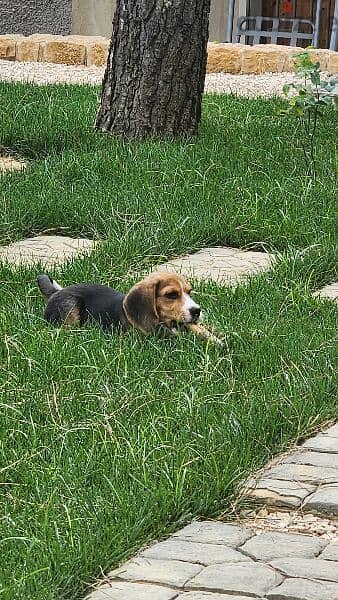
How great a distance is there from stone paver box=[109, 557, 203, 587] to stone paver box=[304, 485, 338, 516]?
601mm

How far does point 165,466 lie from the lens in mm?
3854

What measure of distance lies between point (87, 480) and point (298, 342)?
162 cm

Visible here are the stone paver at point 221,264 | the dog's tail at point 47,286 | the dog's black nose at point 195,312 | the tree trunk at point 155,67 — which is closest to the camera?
the dog's black nose at point 195,312

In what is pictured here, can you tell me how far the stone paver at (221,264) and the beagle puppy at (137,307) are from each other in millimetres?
993

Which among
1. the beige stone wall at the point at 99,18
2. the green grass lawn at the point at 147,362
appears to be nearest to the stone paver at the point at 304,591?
the green grass lawn at the point at 147,362

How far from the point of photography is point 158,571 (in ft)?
10.7

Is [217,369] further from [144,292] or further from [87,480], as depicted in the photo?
[87,480]

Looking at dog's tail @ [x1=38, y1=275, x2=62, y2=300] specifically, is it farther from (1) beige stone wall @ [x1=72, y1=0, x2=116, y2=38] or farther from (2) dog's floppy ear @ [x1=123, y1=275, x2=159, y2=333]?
(1) beige stone wall @ [x1=72, y1=0, x2=116, y2=38]

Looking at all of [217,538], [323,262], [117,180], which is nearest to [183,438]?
[217,538]

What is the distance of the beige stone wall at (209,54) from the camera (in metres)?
13.6

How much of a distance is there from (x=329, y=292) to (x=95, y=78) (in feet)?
25.1

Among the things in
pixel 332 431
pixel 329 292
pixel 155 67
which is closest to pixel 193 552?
pixel 332 431

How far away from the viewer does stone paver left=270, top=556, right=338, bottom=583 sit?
3.23 meters

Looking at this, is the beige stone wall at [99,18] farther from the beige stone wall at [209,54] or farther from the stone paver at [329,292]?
the stone paver at [329,292]
